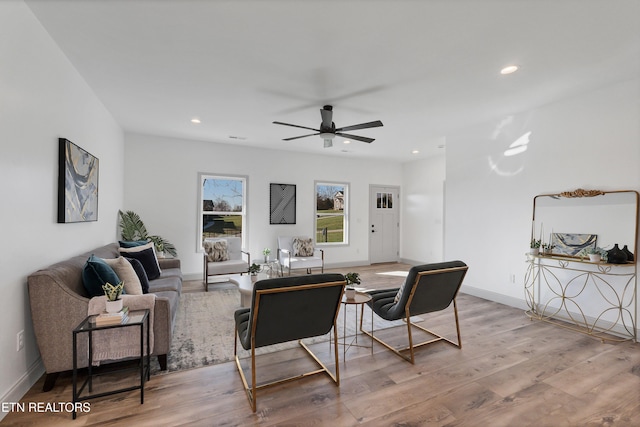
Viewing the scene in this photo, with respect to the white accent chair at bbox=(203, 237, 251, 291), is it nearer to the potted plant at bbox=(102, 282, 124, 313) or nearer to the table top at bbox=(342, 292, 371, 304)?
the table top at bbox=(342, 292, 371, 304)

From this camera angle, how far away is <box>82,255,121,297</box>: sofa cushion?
2385 millimetres

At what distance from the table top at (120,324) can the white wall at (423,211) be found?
6.04m

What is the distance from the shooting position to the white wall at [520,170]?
330cm

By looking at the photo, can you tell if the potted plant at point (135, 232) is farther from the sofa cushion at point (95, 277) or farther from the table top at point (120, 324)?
the table top at point (120, 324)

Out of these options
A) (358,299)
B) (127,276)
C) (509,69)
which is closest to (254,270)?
(127,276)

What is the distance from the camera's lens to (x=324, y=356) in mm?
2793

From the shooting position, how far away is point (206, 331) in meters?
3.35

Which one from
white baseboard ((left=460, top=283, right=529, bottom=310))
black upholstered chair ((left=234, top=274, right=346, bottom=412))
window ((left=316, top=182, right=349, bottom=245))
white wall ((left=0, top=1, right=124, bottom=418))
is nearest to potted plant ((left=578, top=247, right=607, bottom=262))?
white baseboard ((left=460, top=283, right=529, bottom=310))

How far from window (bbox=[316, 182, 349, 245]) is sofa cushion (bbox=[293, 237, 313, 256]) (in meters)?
0.81

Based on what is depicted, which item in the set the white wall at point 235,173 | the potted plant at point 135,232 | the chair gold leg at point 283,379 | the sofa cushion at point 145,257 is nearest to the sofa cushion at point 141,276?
the sofa cushion at point 145,257

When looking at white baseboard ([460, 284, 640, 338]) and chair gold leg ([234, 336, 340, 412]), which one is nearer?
chair gold leg ([234, 336, 340, 412])

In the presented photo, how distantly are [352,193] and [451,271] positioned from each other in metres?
4.90

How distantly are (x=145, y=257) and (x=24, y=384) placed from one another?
1887mm

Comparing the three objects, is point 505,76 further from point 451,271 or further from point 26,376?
point 26,376
